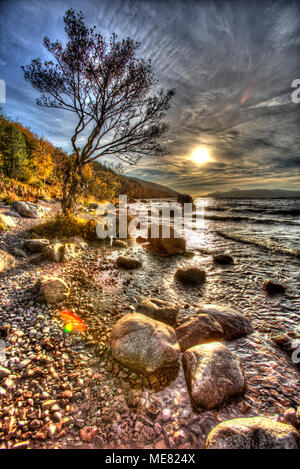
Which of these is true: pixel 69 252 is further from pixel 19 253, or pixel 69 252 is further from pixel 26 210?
pixel 26 210

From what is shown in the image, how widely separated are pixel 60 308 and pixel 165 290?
3.47 m

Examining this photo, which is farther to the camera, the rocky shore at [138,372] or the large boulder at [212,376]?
the large boulder at [212,376]

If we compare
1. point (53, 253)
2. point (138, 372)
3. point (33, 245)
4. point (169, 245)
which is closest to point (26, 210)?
point (33, 245)

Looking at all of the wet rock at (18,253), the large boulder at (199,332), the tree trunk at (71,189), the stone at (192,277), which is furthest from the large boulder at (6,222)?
the large boulder at (199,332)

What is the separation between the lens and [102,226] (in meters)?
11.8

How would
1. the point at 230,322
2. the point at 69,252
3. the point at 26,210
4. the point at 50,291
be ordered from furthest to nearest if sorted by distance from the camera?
the point at 26,210 → the point at 69,252 → the point at 50,291 → the point at 230,322

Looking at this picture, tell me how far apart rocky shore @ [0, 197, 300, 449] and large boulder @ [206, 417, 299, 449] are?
0.4 inches

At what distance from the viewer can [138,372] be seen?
9.39 feet

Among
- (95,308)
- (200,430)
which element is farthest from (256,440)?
(95,308)

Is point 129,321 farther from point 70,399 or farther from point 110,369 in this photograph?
point 70,399

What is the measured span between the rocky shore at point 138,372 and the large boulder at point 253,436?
0.01 meters

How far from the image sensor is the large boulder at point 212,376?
2461 mm

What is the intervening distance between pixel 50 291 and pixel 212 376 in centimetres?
414

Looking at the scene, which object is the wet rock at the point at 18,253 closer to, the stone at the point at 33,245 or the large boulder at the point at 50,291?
the stone at the point at 33,245
